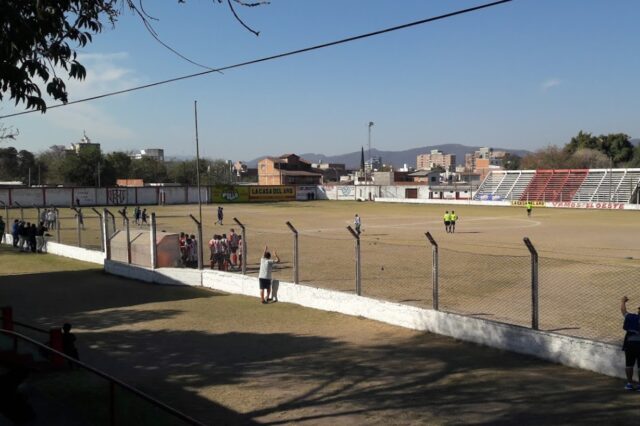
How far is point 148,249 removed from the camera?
835 inches

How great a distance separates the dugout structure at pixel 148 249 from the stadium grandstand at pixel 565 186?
2357 inches

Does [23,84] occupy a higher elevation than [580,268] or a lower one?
higher

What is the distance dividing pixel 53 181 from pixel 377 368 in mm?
116387

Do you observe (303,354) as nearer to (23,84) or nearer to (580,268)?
(23,84)

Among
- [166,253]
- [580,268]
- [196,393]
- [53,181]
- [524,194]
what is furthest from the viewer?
[53,181]

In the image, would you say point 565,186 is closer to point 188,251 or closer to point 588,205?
point 588,205

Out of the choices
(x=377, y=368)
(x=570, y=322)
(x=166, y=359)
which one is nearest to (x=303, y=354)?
(x=377, y=368)

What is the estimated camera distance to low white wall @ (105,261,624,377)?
938 cm

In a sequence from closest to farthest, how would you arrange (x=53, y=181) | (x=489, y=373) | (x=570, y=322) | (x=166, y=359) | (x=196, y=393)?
(x=196, y=393) < (x=489, y=373) < (x=166, y=359) < (x=570, y=322) < (x=53, y=181)

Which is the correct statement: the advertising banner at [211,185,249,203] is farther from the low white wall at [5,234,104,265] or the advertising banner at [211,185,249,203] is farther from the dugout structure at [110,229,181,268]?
the dugout structure at [110,229,181,268]

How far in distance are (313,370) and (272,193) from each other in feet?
262

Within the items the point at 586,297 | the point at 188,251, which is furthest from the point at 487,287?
the point at 188,251

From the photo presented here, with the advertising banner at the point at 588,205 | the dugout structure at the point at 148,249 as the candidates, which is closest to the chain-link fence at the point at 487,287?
the dugout structure at the point at 148,249

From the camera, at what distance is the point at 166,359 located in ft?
34.9
